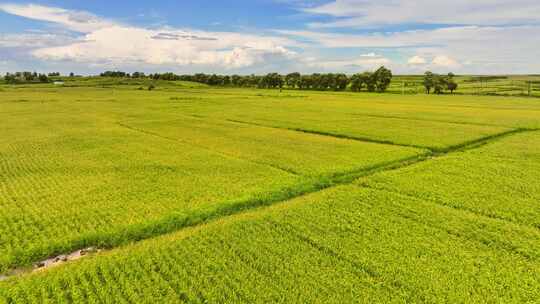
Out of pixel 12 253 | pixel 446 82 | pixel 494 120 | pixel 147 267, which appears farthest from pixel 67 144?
pixel 446 82

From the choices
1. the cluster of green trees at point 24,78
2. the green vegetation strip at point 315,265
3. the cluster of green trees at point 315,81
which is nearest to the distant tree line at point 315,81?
the cluster of green trees at point 315,81

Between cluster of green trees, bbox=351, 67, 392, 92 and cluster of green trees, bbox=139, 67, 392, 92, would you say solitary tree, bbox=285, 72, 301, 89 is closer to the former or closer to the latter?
cluster of green trees, bbox=139, 67, 392, 92

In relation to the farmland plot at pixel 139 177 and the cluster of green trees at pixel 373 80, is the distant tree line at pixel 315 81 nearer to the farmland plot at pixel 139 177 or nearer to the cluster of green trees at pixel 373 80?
the cluster of green trees at pixel 373 80

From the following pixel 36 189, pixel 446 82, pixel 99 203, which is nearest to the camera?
pixel 99 203

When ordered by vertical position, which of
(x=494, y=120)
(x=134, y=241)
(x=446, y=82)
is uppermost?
(x=446, y=82)

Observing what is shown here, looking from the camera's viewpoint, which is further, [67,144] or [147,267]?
[67,144]

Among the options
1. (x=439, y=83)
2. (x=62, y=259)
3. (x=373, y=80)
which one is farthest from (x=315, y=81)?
(x=62, y=259)

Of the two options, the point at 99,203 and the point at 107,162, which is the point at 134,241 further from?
the point at 107,162

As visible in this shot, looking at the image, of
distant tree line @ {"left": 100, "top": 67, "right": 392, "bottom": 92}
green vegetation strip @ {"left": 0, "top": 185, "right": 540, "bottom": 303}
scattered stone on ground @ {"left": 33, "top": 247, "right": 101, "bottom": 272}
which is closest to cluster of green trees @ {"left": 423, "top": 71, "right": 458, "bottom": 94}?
distant tree line @ {"left": 100, "top": 67, "right": 392, "bottom": 92}
